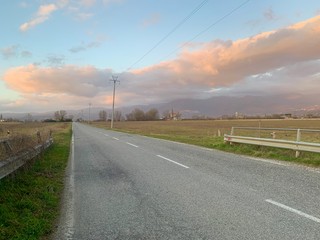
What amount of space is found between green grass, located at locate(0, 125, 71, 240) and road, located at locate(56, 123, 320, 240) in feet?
0.96

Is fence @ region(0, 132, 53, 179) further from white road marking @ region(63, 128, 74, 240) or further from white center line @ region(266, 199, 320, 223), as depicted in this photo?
white center line @ region(266, 199, 320, 223)

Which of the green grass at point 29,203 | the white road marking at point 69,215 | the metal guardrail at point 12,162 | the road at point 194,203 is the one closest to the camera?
the road at point 194,203

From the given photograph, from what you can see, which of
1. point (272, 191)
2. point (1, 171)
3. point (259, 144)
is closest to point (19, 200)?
point (1, 171)

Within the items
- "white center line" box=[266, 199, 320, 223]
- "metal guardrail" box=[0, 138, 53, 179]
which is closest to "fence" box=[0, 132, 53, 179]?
"metal guardrail" box=[0, 138, 53, 179]

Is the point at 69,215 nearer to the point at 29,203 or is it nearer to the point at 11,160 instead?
the point at 29,203

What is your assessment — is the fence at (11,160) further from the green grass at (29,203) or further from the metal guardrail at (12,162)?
the green grass at (29,203)

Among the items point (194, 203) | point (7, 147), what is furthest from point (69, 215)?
point (7, 147)

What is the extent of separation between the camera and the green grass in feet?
17.0

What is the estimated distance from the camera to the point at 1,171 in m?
7.84

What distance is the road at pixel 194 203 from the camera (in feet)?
16.1

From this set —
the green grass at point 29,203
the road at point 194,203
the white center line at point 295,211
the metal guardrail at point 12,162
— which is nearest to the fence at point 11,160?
the metal guardrail at point 12,162

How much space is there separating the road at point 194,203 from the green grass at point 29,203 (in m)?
0.29

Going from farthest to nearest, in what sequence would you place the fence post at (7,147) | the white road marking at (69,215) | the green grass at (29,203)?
1. the fence post at (7,147)
2. the green grass at (29,203)
3. the white road marking at (69,215)

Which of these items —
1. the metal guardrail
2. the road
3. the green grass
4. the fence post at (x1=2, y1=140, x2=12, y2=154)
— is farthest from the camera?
the fence post at (x1=2, y1=140, x2=12, y2=154)
